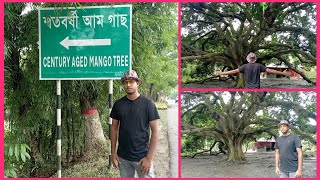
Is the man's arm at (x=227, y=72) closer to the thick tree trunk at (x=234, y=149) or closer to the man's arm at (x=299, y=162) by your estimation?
the man's arm at (x=299, y=162)

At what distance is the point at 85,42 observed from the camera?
382 centimetres

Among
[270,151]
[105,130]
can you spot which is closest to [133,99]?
[270,151]

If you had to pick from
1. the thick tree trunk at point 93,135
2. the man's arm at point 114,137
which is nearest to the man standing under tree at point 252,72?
the man's arm at point 114,137

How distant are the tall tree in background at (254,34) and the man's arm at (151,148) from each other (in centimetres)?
97

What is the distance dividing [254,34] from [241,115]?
137cm

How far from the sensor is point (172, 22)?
5.33 metres

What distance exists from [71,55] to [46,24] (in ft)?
1.47

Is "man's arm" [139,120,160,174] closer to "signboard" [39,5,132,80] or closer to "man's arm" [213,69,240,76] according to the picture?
"signboard" [39,5,132,80]

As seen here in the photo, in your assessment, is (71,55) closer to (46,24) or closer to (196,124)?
(46,24)

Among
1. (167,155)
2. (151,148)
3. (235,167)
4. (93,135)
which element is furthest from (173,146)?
(151,148)

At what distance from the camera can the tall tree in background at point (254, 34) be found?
3.86m

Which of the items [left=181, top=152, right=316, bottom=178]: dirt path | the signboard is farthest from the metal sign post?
[left=181, top=152, right=316, bottom=178]: dirt path

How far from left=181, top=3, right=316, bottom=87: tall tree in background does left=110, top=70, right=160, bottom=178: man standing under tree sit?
3.08 ft

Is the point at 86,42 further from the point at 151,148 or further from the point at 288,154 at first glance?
the point at 288,154
